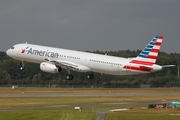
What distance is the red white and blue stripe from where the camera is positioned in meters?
106

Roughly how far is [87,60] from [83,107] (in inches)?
408

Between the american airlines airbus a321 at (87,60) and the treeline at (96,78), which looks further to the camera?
the treeline at (96,78)

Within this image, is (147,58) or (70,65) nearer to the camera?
(147,58)

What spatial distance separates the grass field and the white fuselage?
6.93 metres

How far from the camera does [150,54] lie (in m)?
108

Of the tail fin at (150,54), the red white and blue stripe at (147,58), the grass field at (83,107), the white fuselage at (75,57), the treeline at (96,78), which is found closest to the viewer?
the grass field at (83,107)

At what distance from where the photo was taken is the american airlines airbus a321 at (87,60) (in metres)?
107

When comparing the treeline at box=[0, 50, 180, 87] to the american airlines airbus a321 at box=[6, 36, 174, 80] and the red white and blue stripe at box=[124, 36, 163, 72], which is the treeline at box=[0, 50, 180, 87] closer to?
the american airlines airbus a321 at box=[6, 36, 174, 80]

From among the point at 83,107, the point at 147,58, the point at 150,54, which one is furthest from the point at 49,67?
the point at 150,54

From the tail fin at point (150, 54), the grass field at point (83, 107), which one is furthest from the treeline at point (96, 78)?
the tail fin at point (150, 54)

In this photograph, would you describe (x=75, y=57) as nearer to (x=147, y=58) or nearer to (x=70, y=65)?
(x=70, y=65)

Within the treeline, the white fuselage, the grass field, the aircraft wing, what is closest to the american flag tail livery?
the white fuselage

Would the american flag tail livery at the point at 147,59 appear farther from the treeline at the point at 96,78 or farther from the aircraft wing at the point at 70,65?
the treeline at the point at 96,78

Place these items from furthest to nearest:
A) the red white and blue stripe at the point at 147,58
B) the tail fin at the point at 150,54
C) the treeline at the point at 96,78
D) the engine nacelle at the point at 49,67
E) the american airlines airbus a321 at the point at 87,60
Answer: the treeline at the point at 96,78 → the engine nacelle at the point at 49,67 → the tail fin at the point at 150,54 → the american airlines airbus a321 at the point at 87,60 → the red white and blue stripe at the point at 147,58
